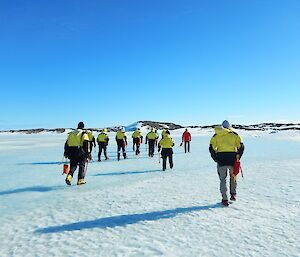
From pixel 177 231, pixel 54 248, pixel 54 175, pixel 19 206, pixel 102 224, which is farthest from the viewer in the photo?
pixel 54 175

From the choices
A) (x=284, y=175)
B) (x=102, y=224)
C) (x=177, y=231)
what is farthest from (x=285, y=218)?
(x=284, y=175)

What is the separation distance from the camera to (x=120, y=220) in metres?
5.92

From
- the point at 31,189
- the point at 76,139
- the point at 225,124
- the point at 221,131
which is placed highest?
the point at 225,124

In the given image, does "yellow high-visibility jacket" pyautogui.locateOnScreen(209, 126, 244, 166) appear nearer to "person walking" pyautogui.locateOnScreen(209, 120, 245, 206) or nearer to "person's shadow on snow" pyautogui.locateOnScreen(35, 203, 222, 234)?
"person walking" pyautogui.locateOnScreen(209, 120, 245, 206)

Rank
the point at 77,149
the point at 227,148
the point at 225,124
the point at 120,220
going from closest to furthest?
the point at 120,220 → the point at 227,148 → the point at 225,124 → the point at 77,149

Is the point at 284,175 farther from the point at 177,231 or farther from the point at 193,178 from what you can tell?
the point at 177,231

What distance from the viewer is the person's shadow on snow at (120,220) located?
554 cm

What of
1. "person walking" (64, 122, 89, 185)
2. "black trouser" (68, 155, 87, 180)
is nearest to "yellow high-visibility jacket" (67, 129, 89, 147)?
"person walking" (64, 122, 89, 185)

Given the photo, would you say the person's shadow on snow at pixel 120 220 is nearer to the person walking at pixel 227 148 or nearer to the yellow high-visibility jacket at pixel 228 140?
the person walking at pixel 227 148

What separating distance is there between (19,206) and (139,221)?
3.15m

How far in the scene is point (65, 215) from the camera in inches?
251

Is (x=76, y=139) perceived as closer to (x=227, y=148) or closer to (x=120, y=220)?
(x=120, y=220)

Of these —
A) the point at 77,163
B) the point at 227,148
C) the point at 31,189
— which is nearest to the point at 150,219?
the point at 227,148

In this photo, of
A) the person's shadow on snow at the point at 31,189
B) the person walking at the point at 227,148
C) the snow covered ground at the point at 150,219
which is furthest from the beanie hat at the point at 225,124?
the person's shadow on snow at the point at 31,189
